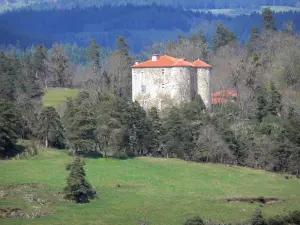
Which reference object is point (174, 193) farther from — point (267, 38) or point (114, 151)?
point (267, 38)

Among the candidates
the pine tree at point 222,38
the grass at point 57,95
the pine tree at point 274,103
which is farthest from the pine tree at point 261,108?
the pine tree at point 222,38

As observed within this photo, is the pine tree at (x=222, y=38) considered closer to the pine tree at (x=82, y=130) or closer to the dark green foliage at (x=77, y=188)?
the pine tree at (x=82, y=130)

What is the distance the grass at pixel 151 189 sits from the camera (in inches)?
1538

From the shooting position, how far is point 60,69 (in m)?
94.6

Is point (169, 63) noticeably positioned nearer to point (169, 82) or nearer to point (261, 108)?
point (169, 82)

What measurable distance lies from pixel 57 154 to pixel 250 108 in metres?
21.6

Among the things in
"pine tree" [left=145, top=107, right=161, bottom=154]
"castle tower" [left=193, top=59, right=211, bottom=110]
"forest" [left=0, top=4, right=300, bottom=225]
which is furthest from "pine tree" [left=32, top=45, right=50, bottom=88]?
"pine tree" [left=145, top=107, right=161, bottom=154]

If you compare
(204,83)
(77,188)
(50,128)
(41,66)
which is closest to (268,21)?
(41,66)

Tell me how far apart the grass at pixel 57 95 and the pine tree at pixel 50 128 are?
19952mm

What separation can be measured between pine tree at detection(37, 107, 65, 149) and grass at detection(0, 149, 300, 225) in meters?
1.83

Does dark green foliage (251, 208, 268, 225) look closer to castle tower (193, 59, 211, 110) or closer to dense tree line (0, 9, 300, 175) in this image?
dense tree line (0, 9, 300, 175)

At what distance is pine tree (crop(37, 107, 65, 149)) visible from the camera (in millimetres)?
56062

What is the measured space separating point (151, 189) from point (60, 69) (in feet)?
169

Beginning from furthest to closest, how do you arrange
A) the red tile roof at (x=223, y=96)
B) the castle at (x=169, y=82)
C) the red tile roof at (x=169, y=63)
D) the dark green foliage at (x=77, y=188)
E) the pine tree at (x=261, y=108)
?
the red tile roof at (x=223, y=96) → the red tile roof at (x=169, y=63) → the castle at (x=169, y=82) → the pine tree at (x=261, y=108) → the dark green foliage at (x=77, y=188)
